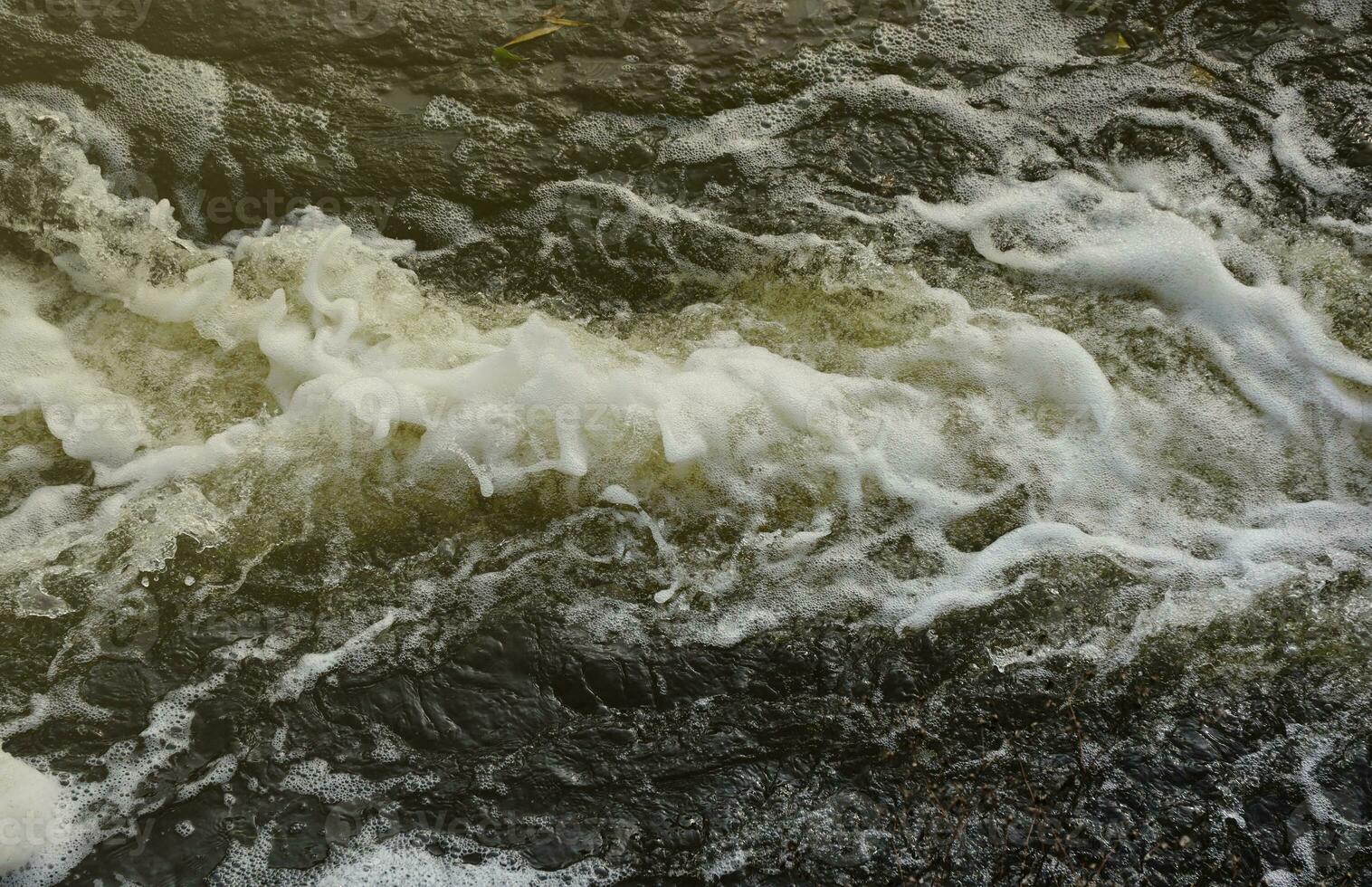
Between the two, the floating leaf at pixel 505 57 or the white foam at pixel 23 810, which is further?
the floating leaf at pixel 505 57

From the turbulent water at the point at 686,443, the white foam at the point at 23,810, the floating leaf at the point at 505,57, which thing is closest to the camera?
the white foam at the point at 23,810

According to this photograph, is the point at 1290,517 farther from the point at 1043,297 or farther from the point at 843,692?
the point at 843,692

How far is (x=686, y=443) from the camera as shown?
3871 mm

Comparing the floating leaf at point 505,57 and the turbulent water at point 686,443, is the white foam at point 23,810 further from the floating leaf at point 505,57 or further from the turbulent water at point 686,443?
the floating leaf at point 505,57

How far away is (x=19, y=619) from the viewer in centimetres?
352

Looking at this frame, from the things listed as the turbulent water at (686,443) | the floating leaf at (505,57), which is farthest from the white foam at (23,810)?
the floating leaf at (505,57)

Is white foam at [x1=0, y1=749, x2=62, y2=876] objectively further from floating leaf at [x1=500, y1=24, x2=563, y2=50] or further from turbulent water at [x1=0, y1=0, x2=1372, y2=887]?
floating leaf at [x1=500, y1=24, x2=563, y2=50]

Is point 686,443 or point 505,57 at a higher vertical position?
point 505,57

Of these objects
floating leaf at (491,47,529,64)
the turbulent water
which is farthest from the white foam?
floating leaf at (491,47,529,64)

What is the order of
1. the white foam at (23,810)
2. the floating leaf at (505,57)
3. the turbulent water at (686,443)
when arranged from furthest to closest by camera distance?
1. the floating leaf at (505,57)
2. the turbulent water at (686,443)
3. the white foam at (23,810)

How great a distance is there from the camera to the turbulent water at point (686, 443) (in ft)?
10.8

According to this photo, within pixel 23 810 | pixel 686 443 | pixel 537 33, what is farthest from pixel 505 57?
pixel 23 810

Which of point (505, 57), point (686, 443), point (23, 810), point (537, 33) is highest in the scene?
point (537, 33)

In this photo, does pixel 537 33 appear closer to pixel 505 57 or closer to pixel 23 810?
pixel 505 57
